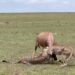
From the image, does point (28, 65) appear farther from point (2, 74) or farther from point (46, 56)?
point (2, 74)

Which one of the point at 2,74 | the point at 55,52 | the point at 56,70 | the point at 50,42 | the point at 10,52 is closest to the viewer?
the point at 2,74

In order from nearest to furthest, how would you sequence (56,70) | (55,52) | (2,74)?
1. (2,74)
2. (56,70)
3. (55,52)

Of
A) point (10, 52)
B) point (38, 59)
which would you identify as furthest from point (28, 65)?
point (10, 52)

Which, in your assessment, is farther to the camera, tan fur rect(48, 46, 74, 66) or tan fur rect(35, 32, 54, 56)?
tan fur rect(35, 32, 54, 56)

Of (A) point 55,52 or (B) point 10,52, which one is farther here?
(B) point 10,52

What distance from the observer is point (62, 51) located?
10.5 meters

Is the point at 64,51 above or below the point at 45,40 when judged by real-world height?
below

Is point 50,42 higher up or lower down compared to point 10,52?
higher up

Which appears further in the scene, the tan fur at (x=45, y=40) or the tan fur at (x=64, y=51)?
the tan fur at (x=45, y=40)

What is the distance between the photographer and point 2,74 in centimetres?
913

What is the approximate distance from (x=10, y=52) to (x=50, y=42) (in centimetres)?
311

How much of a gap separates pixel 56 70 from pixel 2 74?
1.60 m

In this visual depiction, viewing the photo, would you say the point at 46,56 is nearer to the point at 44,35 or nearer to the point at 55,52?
the point at 55,52

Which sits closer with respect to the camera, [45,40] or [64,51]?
[64,51]
